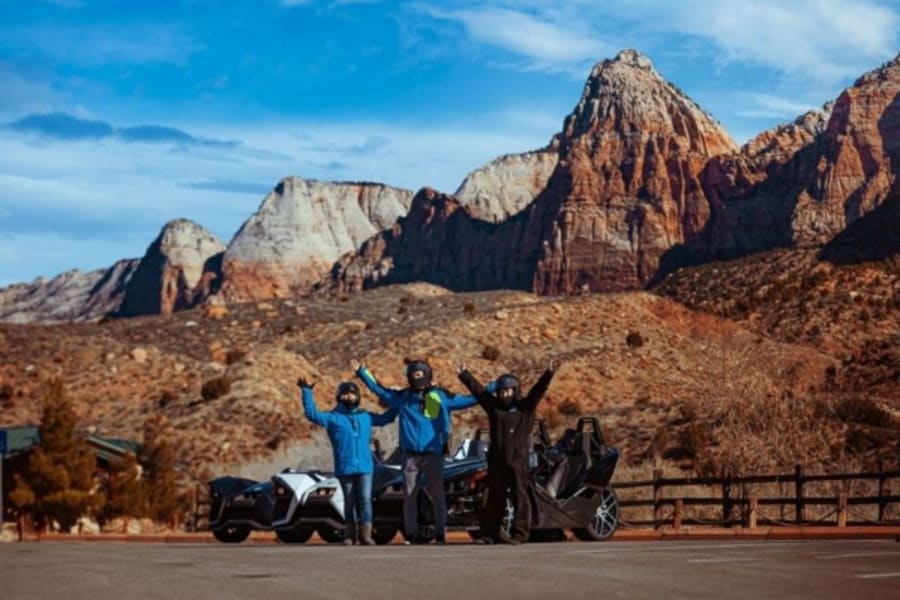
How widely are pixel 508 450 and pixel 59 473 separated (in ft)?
78.7

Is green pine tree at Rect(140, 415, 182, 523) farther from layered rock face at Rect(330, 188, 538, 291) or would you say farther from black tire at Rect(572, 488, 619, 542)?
layered rock face at Rect(330, 188, 538, 291)

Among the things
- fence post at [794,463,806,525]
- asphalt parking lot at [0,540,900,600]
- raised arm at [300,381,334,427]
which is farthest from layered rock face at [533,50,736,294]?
asphalt parking lot at [0,540,900,600]

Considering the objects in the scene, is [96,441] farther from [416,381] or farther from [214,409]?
[416,381]

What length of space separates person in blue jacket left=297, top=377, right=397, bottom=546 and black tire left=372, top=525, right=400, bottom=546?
3.69ft

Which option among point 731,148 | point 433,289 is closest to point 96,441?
point 433,289

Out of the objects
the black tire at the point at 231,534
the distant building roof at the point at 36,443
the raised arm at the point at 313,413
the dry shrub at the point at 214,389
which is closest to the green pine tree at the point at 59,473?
the distant building roof at the point at 36,443

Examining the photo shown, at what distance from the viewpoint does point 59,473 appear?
4016 cm

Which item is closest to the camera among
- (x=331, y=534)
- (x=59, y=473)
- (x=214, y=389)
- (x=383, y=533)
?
(x=383, y=533)

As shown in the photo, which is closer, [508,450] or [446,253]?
[508,450]

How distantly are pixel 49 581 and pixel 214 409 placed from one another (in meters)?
49.9

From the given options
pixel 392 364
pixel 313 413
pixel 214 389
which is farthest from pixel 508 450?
pixel 392 364

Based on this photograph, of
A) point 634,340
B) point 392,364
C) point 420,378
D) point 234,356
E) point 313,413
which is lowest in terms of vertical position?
point 313,413

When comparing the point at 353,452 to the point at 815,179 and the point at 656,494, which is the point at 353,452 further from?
the point at 815,179

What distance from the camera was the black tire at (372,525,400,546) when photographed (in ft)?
73.0
